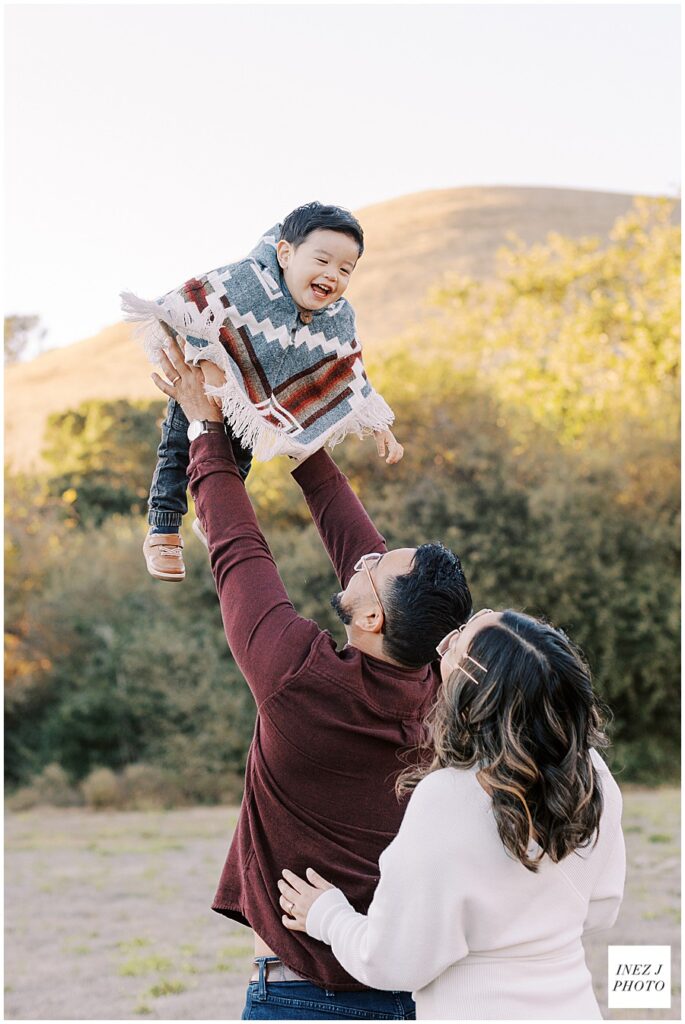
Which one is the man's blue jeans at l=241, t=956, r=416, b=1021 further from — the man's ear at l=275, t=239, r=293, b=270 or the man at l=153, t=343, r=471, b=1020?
the man's ear at l=275, t=239, r=293, b=270

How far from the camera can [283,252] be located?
1.96 m

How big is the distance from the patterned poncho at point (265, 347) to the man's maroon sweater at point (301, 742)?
27cm

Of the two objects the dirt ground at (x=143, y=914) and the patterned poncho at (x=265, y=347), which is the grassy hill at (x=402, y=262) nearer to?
the dirt ground at (x=143, y=914)

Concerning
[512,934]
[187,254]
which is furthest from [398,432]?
[512,934]

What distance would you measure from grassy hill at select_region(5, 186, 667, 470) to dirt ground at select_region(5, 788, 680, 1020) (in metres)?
9.97

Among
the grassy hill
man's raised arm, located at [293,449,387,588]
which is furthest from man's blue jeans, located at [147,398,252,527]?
the grassy hill

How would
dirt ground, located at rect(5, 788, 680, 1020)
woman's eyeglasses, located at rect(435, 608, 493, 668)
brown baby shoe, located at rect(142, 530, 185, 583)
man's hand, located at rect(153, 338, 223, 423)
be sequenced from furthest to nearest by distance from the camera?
1. dirt ground, located at rect(5, 788, 680, 1020)
2. brown baby shoe, located at rect(142, 530, 185, 583)
3. man's hand, located at rect(153, 338, 223, 423)
4. woman's eyeglasses, located at rect(435, 608, 493, 668)

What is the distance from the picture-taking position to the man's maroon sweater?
1.54 metres

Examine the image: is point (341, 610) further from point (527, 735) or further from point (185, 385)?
point (185, 385)

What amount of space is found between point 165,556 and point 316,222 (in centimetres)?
67

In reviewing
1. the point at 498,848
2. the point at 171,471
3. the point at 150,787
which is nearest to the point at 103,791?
the point at 150,787

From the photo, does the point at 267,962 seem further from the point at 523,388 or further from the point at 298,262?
the point at 523,388

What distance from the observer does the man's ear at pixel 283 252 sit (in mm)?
1950

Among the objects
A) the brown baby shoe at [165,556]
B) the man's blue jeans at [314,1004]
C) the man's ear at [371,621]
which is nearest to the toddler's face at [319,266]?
the brown baby shoe at [165,556]
